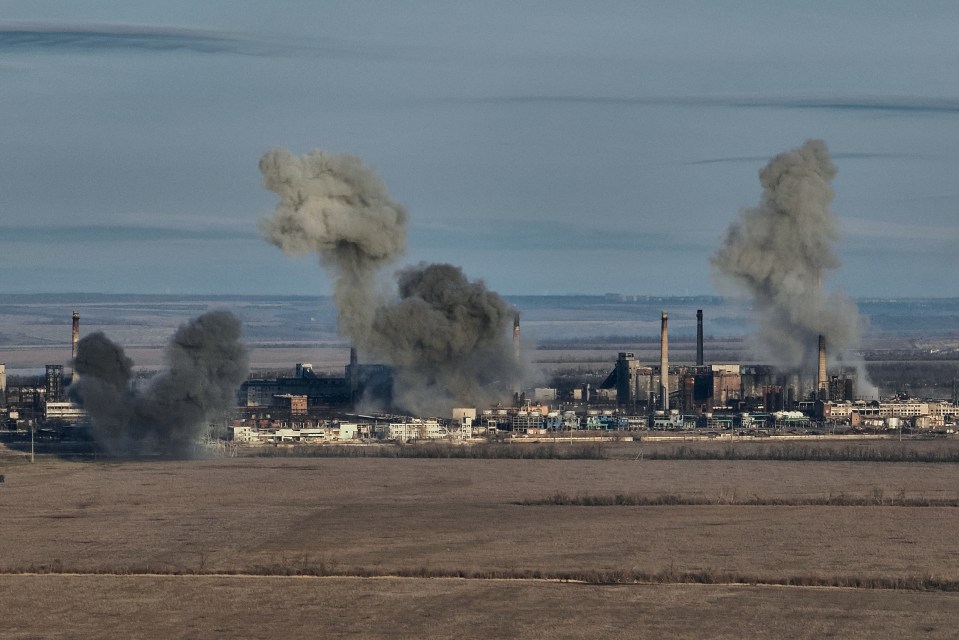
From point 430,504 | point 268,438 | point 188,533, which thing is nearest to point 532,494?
point 430,504

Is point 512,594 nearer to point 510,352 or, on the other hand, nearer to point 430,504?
point 430,504

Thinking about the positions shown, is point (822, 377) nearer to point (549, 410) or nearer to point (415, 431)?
point (549, 410)

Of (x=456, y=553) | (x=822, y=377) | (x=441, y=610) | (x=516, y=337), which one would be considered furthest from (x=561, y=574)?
(x=822, y=377)

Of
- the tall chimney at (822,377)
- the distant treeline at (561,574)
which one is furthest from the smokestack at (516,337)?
the distant treeline at (561,574)

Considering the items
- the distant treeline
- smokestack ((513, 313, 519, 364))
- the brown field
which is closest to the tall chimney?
smokestack ((513, 313, 519, 364))

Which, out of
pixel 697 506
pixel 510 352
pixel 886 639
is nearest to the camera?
pixel 886 639

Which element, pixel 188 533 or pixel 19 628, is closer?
pixel 19 628

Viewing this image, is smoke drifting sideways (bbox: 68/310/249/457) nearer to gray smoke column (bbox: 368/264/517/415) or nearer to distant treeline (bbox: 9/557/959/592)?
gray smoke column (bbox: 368/264/517/415)

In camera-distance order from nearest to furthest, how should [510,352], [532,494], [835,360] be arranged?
[532,494] < [510,352] < [835,360]
